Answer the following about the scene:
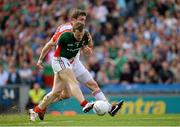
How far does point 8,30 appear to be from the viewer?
33375mm

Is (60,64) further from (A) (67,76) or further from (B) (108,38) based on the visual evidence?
(B) (108,38)

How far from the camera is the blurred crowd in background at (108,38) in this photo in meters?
28.4

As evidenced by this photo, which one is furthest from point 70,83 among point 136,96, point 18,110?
point 136,96

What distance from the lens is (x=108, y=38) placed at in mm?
31219

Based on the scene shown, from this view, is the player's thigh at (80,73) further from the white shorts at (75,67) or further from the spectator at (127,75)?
the spectator at (127,75)

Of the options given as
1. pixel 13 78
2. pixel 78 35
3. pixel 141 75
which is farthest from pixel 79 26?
pixel 13 78

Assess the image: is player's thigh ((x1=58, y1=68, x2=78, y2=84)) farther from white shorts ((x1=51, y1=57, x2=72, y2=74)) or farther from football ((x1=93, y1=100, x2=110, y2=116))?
football ((x1=93, y1=100, x2=110, y2=116))

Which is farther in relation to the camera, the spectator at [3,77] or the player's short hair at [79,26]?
the spectator at [3,77]

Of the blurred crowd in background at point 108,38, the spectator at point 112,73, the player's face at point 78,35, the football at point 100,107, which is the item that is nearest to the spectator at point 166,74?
the blurred crowd in background at point 108,38

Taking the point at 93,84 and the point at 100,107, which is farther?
the point at 93,84

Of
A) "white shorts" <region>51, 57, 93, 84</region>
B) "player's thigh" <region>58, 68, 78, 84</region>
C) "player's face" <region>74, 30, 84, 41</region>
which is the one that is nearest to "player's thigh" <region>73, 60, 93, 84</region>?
"white shorts" <region>51, 57, 93, 84</region>

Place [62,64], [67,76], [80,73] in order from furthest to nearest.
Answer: [80,73] < [62,64] < [67,76]

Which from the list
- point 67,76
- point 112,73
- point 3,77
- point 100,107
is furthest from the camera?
point 3,77

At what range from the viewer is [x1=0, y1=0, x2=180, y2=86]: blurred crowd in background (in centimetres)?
2842
